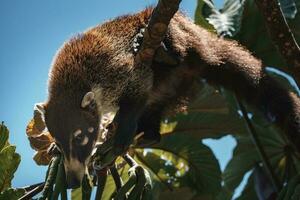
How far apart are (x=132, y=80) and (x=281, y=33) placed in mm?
1311

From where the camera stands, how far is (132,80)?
12.3 feet

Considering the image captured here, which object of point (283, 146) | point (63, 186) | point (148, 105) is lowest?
point (283, 146)

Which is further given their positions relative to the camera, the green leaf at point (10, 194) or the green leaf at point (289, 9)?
the green leaf at point (289, 9)

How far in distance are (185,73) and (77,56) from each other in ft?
2.44

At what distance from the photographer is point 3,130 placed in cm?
210

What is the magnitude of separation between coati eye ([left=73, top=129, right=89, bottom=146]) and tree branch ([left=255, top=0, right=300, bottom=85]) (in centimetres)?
149

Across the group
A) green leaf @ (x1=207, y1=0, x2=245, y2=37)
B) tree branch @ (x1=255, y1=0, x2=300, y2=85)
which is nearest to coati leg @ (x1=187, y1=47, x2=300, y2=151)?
green leaf @ (x1=207, y1=0, x2=245, y2=37)

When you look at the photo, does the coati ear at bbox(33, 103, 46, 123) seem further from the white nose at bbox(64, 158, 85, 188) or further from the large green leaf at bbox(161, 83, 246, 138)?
the large green leaf at bbox(161, 83, 246, 138)

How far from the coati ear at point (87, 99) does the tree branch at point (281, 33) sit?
145cm

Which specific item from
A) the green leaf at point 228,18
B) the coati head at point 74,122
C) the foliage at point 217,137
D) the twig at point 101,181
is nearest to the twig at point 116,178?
the twig at point 101,181

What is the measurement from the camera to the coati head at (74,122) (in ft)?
11.7

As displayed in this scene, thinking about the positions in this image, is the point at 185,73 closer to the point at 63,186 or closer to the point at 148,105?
the point at 148,105

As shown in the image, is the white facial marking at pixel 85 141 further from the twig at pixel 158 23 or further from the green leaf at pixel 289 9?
the green leaf at pixel 289 9

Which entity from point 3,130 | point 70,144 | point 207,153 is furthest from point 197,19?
point 3,130
